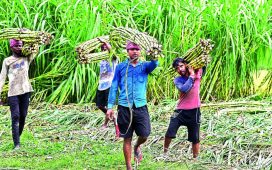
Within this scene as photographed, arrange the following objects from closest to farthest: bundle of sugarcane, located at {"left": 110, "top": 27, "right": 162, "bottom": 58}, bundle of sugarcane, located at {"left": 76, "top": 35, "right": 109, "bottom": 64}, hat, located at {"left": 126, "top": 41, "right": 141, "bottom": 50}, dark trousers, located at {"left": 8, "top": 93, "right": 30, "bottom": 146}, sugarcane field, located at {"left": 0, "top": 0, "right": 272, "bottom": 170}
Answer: bundle of sugarcane, located at {"left": 110, "top": 27, "right": 162, "bottom": 58} < hat, located at {"left": 126, "top": 41, "right": 141, "bottom": 50} < sugarcane field, located at {"left": 0, "top": 0, "right": 272, "bottom": 170} < bundle of sugarcane, located at {"left": 76, "top": 35, "right": 109, "bottom": 64} < dark trousers, located at {"left": 8, "top": 93, "right": 30, "bottom": 146}

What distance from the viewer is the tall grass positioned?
32.2ft

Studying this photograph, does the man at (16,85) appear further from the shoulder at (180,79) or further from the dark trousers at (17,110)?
the shoulder at (180,79)

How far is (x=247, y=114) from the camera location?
8.12 metres

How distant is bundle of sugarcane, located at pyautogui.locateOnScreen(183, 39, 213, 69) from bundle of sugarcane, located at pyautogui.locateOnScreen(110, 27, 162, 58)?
1.90 ft

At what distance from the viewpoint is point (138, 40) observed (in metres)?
5.43

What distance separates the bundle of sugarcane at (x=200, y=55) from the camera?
5.86 meters

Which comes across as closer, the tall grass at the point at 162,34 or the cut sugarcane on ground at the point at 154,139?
the cut sugarcane on ground at the point at 154,139

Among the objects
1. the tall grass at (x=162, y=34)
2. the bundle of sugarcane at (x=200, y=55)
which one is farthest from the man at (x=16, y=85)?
the tall grass at (x=162, y=34)

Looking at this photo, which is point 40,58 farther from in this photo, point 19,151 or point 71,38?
point 19,151

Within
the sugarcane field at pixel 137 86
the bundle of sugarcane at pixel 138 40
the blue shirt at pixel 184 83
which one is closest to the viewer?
the bundle of sugarcane at pixel 138 40

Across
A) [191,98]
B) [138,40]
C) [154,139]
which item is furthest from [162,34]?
[138,40]

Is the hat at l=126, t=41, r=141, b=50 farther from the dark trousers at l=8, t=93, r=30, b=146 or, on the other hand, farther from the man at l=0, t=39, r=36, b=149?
the dark trousers at l=8, t=93, r=30, b=146

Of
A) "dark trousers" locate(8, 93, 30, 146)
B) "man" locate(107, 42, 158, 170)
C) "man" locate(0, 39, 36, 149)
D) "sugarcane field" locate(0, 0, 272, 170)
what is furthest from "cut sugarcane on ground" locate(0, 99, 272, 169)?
"man" locate(107, 42, 158, 170)

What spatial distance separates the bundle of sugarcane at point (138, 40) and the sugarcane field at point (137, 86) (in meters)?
0.01
